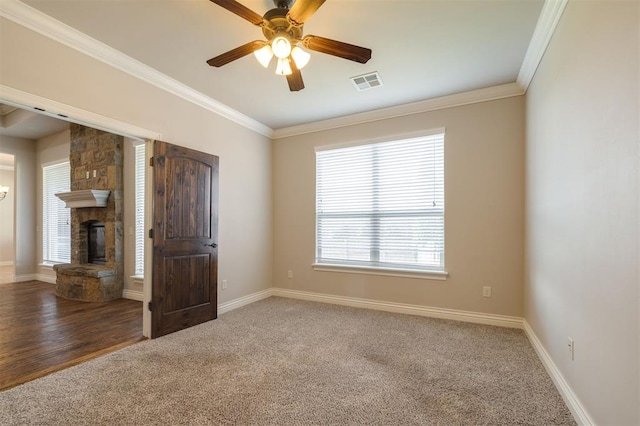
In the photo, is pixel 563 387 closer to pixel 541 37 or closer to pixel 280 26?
A: pixel 541 37

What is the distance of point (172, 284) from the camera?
3227 millimetres

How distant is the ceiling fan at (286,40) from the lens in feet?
5.81

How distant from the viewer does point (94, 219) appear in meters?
5.18

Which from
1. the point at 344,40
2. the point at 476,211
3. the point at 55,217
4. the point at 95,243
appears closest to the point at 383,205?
the point at 476,211

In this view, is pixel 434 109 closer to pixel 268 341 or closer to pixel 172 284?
pixel 268 341

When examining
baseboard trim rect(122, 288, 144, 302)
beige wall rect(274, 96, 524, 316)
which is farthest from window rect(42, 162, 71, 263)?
beige wall rect(274, 96, 524, 316)

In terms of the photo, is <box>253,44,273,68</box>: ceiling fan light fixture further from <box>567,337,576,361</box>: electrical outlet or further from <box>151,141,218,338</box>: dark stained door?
<box>567,337,576,361</box>: electrical outlet

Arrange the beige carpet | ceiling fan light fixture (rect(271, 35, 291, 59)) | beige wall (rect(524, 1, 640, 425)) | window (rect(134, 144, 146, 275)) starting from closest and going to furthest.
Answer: beige wall (rect(524, 1, 640, 425)) → the beige carpet → ceiling fan light fixture (rect(271, 35, 291, 59)) → window (rect(134, 144, 146, 275))

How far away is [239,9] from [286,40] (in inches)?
13.2

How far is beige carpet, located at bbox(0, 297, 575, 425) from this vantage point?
1.81 m

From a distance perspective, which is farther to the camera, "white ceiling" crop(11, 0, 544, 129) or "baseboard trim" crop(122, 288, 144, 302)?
"baseboard trim" crop(122, 288, 144, 302)

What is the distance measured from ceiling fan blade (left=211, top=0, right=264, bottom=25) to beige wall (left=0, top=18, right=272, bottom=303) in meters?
1.69

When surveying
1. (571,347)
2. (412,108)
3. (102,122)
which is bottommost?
(571,347)

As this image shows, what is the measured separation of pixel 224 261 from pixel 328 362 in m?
2.09
